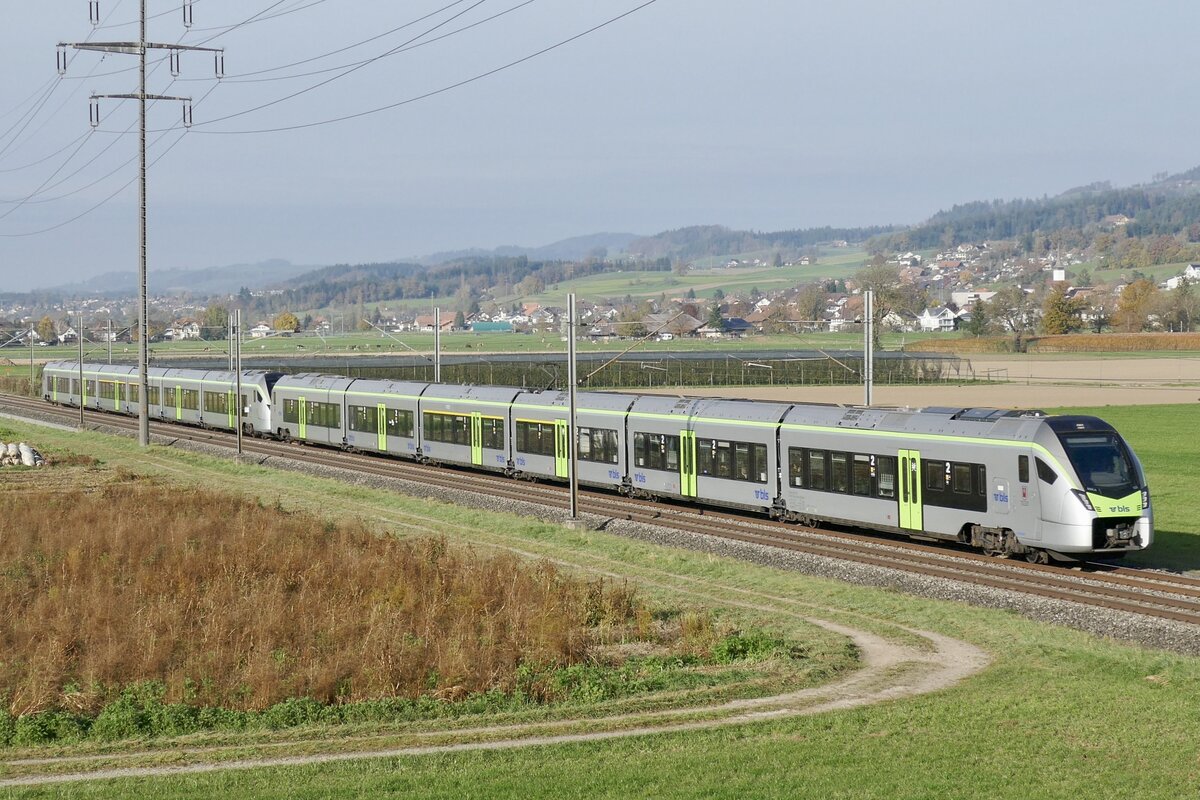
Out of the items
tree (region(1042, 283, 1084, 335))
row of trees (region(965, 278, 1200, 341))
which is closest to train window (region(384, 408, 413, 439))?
row of trees (region(965, 278, 1200, 341))

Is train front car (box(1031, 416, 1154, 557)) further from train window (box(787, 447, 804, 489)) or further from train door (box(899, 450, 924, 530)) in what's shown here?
train window (box(787, 447, 804, 489))

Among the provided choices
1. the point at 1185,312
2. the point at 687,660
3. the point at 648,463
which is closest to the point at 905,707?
the point at 687,660

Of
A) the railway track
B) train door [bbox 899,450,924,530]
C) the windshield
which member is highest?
the windshield

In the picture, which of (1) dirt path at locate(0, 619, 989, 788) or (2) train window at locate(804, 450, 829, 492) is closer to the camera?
(1) dirt path at locate(0, 619, 989, 788)

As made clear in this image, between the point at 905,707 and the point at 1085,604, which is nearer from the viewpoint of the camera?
the point at 905,707

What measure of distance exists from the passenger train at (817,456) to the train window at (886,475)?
37 mm

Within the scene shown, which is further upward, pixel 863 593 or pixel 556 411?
pixel 556 411

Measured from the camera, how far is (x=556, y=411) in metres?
47.3

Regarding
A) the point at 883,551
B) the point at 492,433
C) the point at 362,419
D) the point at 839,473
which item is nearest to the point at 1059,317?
the point at 362,419

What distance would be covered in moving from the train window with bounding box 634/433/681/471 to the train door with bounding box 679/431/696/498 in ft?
0.86

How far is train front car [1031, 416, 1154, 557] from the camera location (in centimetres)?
2869

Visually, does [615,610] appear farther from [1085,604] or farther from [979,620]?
[1085,604]

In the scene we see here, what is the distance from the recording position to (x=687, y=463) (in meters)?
41.5

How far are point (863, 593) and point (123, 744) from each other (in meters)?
16.4
